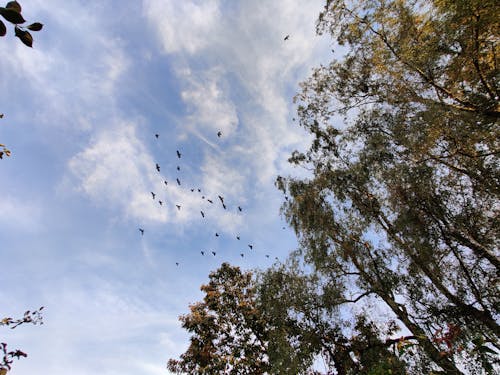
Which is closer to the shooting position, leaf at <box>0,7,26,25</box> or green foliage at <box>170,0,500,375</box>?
leaf at <box>0,7,26,25</box>

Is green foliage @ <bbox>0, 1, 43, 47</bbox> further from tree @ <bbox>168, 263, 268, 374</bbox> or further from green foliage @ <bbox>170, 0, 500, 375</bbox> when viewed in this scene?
tree @ <bbox>168, 263, 268, 374</bbox>

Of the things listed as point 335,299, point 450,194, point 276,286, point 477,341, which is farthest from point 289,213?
point 477,341

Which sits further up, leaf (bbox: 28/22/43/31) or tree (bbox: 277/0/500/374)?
tree (bbox: 277/0/500/374)

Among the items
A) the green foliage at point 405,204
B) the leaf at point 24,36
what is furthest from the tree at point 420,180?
the leaf at point 24,36

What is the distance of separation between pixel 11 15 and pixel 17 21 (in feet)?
0.08

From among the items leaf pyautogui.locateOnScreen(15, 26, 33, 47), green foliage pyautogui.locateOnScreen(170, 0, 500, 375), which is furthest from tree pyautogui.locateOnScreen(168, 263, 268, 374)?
leaf pyautogui.locateOnScreen(15, 26, 33, 47)

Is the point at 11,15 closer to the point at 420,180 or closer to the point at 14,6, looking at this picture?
the point at 14,6

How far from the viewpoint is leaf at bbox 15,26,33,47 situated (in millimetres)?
1045

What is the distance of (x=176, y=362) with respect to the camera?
49.1 feet

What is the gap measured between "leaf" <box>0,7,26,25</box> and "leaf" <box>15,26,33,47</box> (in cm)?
5

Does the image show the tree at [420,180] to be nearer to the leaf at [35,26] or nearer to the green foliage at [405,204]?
the green foliage at [405,204]

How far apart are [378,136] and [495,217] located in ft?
15.6

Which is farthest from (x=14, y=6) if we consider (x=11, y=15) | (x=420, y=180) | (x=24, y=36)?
(x=420, y=180)

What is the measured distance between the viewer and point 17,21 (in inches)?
39.0
